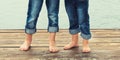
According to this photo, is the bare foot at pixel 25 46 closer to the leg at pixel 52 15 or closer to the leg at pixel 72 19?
the leg at pixel 52 15

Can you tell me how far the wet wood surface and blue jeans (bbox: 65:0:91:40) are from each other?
0.66ft

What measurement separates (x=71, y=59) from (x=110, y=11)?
3466 mm

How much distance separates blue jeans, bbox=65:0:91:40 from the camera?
2.86m

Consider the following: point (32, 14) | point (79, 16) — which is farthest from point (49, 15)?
point (79, 16)

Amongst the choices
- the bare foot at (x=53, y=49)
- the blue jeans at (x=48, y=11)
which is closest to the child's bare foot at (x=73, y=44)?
the bare foot at (x=53, y=49)

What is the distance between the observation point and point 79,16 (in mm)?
2883

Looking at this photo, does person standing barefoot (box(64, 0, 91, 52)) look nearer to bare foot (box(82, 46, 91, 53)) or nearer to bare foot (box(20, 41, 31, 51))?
bare foot (box(82, 46, 91, 53))

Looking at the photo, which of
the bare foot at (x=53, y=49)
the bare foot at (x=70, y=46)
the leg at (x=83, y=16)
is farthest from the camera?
the bare foot at (x=70, y=46)

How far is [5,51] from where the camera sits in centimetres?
302

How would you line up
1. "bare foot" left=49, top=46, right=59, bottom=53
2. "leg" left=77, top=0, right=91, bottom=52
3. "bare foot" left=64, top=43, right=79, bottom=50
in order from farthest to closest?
"bare foot" left=64, top=43, right=79, bottom=50
"bare foot" left=49, top=46, right=59, bottom=53
"leg" left=77, top=0, right=91, bottom=52

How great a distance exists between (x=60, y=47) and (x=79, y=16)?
16.3 inches

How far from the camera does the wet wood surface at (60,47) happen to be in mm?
2867

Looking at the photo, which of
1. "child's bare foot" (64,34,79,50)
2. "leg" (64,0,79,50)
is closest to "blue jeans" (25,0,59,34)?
"leg" (64,0,79,50)

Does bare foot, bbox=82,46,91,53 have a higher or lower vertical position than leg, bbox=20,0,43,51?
lower
